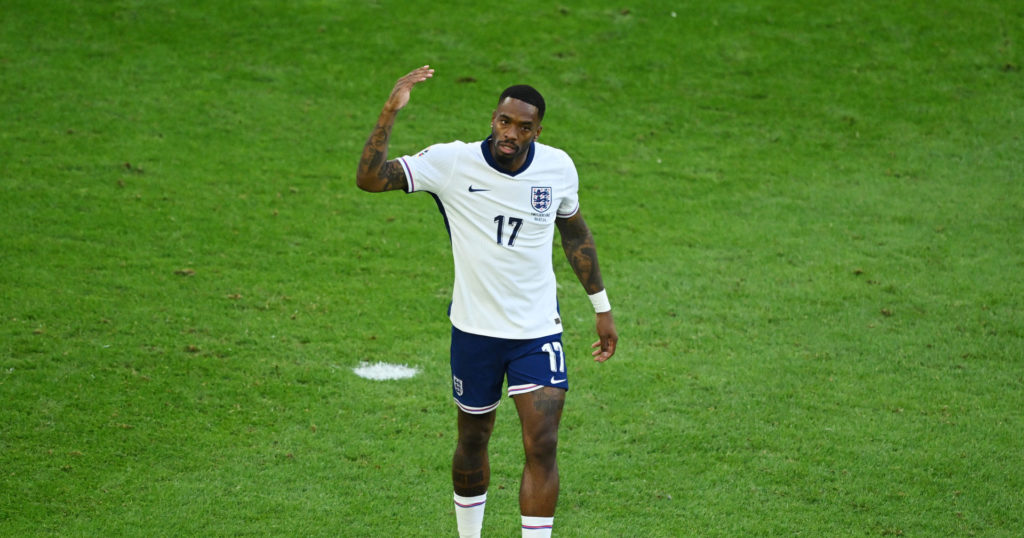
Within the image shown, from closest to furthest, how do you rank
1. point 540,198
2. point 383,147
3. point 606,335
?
point 383,147 → point 540,198 → point 606,335

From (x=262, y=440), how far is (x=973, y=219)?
753 cm

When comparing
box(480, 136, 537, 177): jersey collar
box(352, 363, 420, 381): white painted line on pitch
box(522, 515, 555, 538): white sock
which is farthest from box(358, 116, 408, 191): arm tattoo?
box(352, 363, 420, 381): white painted line on pitch

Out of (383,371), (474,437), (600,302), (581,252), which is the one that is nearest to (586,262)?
(581,252)

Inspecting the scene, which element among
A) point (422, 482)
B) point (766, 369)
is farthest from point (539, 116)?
point (766, 369)

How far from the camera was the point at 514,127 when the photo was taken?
4.90m

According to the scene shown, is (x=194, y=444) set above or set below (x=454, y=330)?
below

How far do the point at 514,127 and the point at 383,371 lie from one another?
122 inches

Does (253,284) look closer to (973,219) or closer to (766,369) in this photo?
(766,369)

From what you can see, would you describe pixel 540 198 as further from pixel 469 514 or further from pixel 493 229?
pixel 469 514

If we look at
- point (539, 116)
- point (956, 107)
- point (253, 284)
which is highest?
point (539, 116)

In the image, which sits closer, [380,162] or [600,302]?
[380,162]

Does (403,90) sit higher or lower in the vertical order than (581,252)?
higher

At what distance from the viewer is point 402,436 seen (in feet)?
21.9

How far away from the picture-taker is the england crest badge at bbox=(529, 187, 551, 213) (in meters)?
5.07
